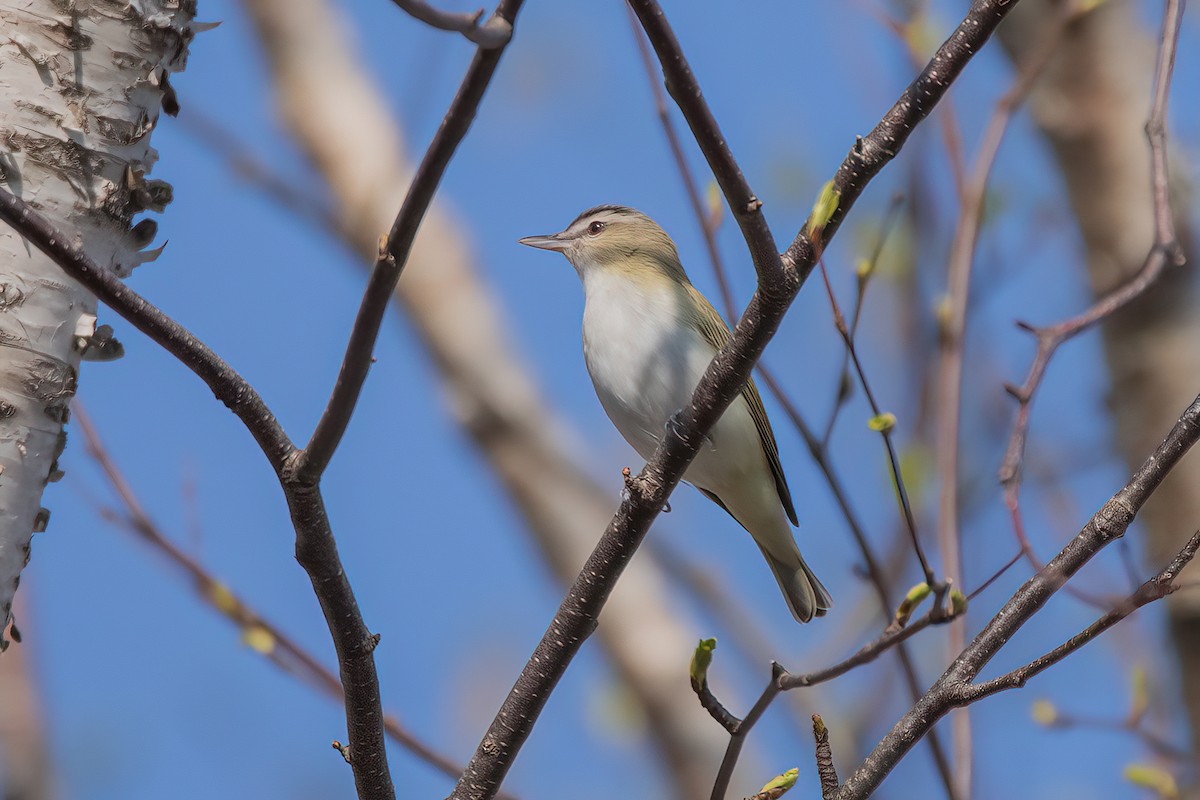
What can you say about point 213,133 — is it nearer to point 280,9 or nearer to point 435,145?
point 280,9

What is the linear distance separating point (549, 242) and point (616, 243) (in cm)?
44

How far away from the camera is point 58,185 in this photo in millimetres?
2271

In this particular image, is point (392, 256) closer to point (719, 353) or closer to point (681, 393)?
point (719, 353)

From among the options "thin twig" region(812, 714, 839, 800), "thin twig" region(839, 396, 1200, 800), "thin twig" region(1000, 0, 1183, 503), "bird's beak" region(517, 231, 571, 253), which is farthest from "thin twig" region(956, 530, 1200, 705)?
"bird's beak" region(517, 231, 571, 253)

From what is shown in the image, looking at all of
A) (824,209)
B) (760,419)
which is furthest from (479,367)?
(824,209)

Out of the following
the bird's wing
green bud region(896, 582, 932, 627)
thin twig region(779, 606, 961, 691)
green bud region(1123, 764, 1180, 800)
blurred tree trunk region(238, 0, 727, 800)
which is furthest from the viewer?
blurred tree trunk region(238, 0, 727, 800)

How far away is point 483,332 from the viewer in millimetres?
6984

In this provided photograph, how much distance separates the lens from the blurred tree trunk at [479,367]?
6.22 meters

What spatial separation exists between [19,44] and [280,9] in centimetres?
566

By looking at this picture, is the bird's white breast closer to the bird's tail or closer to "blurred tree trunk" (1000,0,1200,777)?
the bird's tail

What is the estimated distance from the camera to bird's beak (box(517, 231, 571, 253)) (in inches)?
220

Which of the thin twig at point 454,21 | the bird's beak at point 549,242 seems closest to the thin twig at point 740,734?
the thin twig at point 454,21

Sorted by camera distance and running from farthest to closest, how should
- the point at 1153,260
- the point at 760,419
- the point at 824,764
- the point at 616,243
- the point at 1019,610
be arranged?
the point at 616,243, the point at 760,419, the point at 1153,260, the point at 824,764, the point at 1019,610

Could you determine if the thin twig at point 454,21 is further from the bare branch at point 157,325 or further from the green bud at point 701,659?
the green bud at point 701,659
